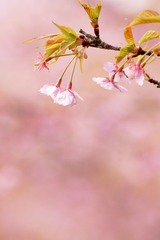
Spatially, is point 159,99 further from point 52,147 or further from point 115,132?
point 52,147

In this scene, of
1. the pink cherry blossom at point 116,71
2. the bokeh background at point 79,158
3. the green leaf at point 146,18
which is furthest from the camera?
the bokeh background at point 79,158

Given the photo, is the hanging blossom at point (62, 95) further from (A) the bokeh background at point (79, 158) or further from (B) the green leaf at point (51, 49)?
(A) the bokeh background at point (79, 158)

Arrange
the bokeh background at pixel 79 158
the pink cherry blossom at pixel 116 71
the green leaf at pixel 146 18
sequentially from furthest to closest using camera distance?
the bokeh background at pixel 79 158, the pink cherry blossom at pixel 116 71, the green leaf at pixel 146 18

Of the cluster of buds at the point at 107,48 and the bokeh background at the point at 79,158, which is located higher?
the bokeh background at the point at 79,158

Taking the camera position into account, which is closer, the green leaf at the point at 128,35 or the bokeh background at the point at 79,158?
the green leaf at the point at 128,35

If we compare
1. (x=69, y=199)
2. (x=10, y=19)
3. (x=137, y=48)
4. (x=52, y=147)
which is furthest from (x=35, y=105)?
(x=137, y=48)

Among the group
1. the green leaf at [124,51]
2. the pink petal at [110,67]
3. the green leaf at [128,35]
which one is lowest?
the green leaf at [124,51]

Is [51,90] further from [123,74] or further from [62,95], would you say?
[123,74]

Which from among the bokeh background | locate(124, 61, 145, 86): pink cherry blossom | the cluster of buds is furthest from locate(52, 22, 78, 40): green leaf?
the bokeh background

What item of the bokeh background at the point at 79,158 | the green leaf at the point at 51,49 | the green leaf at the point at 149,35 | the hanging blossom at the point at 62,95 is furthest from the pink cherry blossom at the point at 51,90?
the bokeh background at the point at 79,158
